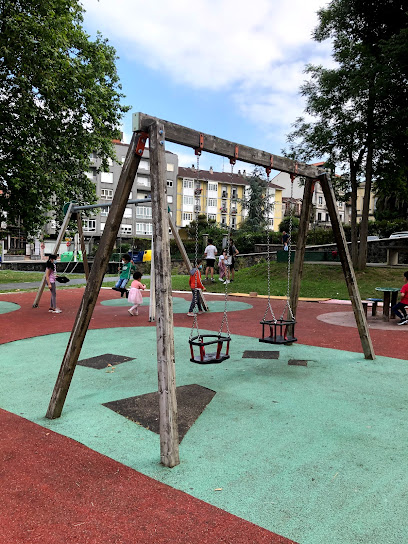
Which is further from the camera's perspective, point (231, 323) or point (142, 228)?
point (142, 228)

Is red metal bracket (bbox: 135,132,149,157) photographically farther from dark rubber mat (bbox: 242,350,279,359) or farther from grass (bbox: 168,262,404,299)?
grass (bbox: 168,262,404,299)

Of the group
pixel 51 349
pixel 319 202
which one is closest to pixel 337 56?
pixel 51 349

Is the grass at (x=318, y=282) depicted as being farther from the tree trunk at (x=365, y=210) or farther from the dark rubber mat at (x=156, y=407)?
the dark rubber mat at (x=156, y=407)

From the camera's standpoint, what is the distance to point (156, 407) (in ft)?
13.6

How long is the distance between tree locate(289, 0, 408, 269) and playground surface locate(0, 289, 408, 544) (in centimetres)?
1366

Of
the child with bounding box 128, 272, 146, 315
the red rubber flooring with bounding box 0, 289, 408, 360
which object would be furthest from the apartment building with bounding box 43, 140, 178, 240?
the child with bounding box 128, 272, 146, 315

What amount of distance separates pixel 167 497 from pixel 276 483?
0.74m

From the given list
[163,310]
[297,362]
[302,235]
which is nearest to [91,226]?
[302,235]

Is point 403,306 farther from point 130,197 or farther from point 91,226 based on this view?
point 91,226

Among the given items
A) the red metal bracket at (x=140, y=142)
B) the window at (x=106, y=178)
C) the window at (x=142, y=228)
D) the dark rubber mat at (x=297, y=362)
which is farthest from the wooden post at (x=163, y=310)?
the window at (x=142, y=228)

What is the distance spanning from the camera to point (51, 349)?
6.80m

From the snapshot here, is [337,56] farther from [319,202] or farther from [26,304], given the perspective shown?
[319,202]

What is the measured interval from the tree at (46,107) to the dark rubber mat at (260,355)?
45.0ft

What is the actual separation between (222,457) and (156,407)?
1.18 meters
